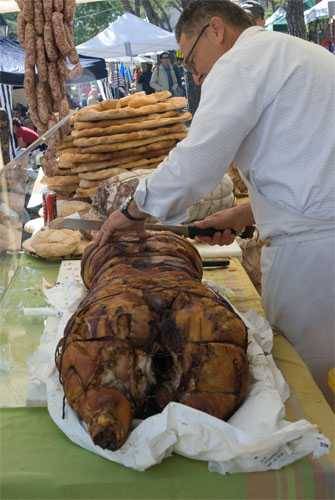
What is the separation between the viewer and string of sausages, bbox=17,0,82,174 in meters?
3.78

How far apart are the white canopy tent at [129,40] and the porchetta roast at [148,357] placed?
458 inches

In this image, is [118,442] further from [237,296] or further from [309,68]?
[309,68]

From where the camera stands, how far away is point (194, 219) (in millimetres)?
3182

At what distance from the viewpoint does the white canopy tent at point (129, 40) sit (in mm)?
12461

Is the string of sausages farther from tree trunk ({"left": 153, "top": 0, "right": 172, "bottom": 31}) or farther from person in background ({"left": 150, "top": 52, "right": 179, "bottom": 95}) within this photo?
tree trunk ({"left": 153, "top": 0, "right": 172, "bottom": 31})

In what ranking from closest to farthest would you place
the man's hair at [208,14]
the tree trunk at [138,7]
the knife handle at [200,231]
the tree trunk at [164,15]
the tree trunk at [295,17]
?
the man's hair at [208,14] < the knife handle at [200,231] < the tree trunk at [295,17] < the tree trunk at [164,15] < the tree trunk at [138,7]

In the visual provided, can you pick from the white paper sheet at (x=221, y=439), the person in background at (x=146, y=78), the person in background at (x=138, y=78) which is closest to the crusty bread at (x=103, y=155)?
the white paper sheet at (x=221, y=439)

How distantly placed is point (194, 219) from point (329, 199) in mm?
1147

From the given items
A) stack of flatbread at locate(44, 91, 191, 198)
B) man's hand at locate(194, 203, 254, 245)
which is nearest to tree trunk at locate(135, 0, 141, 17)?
stack of flatbread at locate(44, 91, 191, 198)

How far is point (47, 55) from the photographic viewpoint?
3.84 meters

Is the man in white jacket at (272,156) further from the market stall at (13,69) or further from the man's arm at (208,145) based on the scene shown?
the market stall at (13,69)

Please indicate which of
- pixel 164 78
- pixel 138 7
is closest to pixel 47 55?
pixel 164 78

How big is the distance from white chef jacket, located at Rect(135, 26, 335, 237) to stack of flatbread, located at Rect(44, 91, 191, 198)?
143 centimetres

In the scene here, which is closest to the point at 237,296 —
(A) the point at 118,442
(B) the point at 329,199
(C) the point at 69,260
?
(B) the point at 329,199
